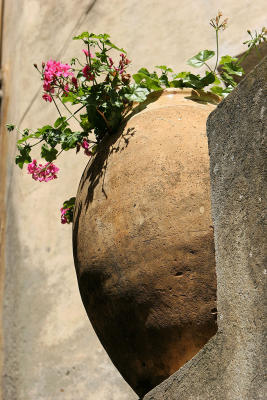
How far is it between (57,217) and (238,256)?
8.85 ft

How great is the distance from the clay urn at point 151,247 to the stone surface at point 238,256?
0.74 ft

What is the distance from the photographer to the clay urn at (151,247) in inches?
75.6

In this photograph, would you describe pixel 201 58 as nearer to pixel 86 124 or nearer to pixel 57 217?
pixel 86 124

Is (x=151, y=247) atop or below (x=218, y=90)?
below

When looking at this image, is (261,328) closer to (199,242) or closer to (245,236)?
(245,236)

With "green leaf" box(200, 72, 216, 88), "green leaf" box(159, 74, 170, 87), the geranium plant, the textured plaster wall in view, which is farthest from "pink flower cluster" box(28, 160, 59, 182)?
the textured plaster wall

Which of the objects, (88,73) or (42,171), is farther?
(42,171)

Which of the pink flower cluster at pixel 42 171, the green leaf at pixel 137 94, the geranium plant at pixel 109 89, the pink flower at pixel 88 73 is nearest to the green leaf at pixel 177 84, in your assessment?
the geranium plant at pixel 109 89

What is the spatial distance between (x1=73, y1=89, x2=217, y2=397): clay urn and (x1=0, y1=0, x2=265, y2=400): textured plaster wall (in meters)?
1.42

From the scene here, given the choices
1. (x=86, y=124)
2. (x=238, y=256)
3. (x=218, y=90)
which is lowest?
(x=238, y=256)

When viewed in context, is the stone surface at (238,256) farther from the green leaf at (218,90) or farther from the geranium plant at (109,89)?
the green leaf at (218,90)

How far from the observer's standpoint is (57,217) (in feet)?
13.8

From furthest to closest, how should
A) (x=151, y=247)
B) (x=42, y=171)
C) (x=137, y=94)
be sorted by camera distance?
1. (x=42, y=171)
2. (x=137, y=94)
3. (x=151, y=247)

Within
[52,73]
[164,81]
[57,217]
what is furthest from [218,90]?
[57,217]
